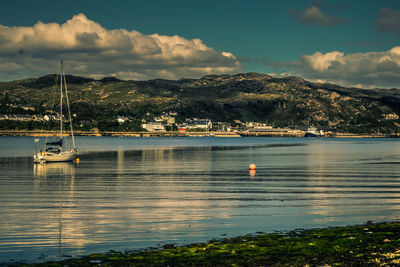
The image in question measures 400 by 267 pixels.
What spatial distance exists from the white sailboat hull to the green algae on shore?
171 ft

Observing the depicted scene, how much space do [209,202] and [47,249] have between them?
14.7 m

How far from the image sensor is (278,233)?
67.4ft

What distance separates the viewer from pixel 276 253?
16.3 meters

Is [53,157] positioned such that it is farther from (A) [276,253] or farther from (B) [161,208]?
(A) [276,253]

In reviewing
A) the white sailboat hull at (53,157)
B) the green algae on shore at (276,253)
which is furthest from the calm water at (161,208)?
the white sailboat hull at (53,157)

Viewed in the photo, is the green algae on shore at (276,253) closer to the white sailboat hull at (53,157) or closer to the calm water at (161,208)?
the calm water at (161,208)

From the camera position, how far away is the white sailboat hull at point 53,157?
6544 centimetres

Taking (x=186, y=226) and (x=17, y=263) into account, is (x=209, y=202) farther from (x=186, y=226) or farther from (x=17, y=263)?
(x=17, y=263)

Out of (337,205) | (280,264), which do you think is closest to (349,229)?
(280,264)

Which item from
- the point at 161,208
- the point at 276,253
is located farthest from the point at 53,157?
the point at 276,253

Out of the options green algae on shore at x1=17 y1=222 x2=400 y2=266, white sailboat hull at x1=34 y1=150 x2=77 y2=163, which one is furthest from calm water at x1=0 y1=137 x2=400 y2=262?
white sailboat hull at x1=34 y1=150 x2=77 y2=163

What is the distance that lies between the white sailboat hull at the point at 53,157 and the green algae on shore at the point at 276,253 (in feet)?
171

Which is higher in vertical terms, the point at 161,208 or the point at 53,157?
the point at 53,157

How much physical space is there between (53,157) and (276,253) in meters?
57.3
